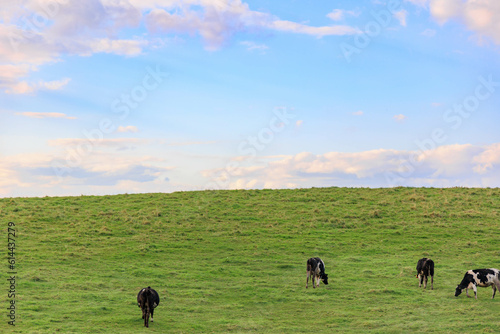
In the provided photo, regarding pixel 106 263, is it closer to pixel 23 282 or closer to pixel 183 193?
pixel 23 282

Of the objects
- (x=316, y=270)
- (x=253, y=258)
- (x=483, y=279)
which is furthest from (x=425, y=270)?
(x=253, y=258)

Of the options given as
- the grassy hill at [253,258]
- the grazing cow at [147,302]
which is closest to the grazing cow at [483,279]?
the grassy hill at [253,258]

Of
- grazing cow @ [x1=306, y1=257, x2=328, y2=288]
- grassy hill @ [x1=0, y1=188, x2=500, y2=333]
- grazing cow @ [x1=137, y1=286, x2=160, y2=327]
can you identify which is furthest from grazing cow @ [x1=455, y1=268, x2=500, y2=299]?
grazing cow @ [x1=137, y1=286, x2=160, y2=327]

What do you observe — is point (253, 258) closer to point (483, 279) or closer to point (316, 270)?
point (316, 270)

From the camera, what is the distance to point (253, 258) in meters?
32.9

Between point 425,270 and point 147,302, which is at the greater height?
point 425,270

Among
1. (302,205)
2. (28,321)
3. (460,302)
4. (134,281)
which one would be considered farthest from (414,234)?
(28,321)

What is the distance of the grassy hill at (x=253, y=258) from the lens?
21.1 metres

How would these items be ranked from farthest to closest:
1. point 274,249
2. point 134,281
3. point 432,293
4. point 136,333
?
point 274,249
point 134,281
point 432,293
point 136,333

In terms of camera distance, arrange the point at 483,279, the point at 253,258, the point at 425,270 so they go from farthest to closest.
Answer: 1. the point at 253,258
2. the point at 425,270
3. the point at 483,279

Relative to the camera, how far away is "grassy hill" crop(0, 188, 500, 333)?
832 inches

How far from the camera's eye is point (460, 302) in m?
23.7

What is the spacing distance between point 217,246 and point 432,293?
16.1 meters

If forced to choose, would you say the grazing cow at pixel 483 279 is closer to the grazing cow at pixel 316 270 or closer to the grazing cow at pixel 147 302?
the grazing cow at pixel 316 270
